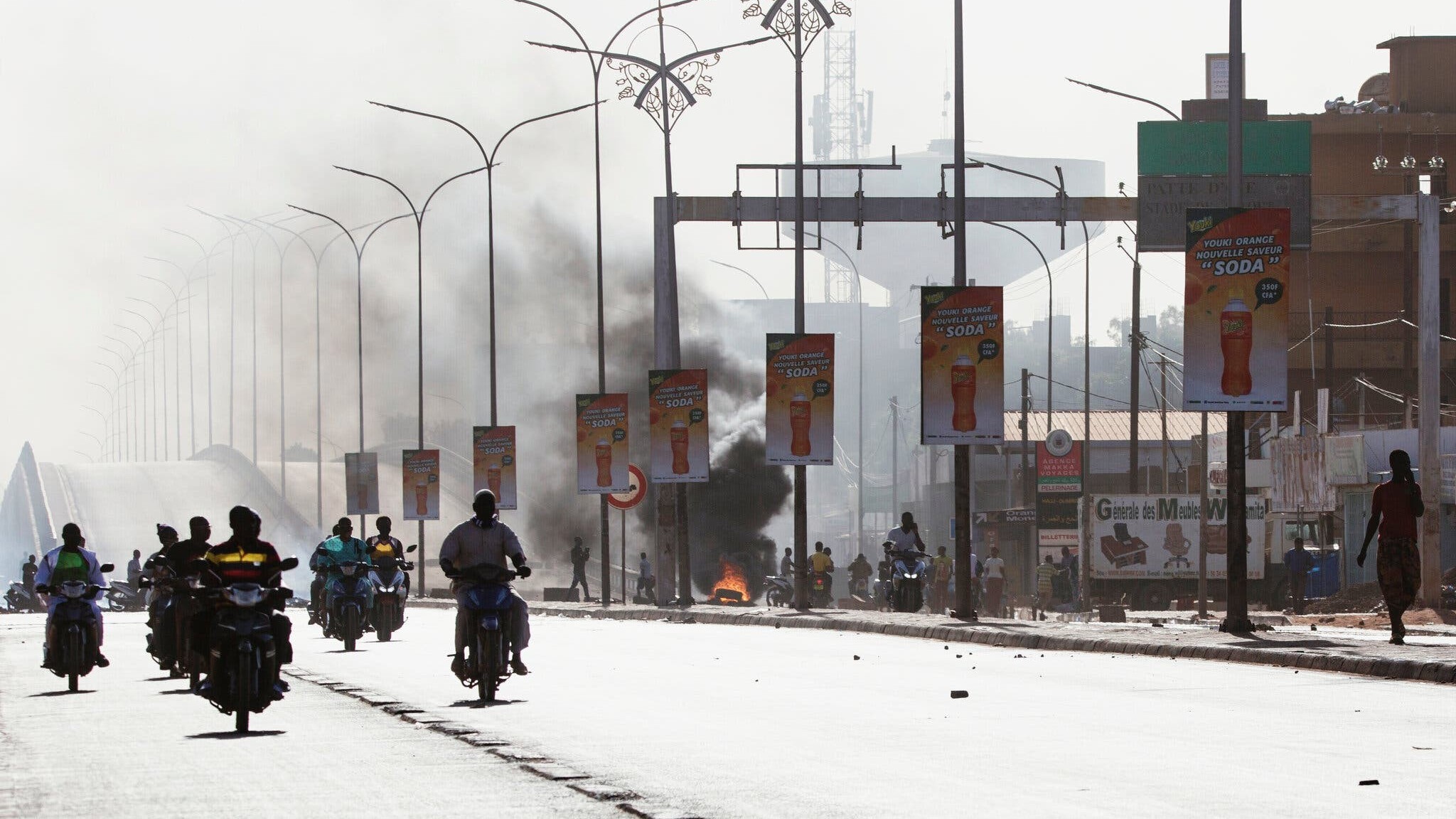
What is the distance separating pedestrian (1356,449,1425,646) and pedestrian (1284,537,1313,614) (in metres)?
20.8

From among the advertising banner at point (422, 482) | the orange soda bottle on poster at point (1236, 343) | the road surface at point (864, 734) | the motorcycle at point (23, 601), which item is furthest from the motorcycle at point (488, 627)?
the motorcycle at point (23, 601)

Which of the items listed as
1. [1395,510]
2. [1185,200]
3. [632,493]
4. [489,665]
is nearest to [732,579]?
[632,493]

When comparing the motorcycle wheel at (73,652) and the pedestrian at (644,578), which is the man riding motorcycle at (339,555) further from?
the pedestrian at (644,578)

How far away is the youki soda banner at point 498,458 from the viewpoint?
50469 mm

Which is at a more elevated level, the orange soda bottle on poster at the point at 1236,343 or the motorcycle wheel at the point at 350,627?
the orange soda bottle on poster at the point at 1236,343

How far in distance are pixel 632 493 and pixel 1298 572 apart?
42.7 ft

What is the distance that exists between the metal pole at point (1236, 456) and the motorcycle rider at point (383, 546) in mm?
9928

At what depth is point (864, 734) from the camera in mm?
12914

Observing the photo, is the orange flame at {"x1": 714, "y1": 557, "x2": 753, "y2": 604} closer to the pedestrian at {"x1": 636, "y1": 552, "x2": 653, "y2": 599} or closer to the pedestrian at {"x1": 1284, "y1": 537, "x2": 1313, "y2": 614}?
the pedestrian at {"x1": 636, "y1": 552, "x2": 653, "y2": 599}

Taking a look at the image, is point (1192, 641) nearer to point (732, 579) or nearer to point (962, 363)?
point (962, 363)

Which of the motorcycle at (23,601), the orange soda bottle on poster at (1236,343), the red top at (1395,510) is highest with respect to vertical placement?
the orange soda bottle on poster at (1236,343)

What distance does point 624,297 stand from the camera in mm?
105688

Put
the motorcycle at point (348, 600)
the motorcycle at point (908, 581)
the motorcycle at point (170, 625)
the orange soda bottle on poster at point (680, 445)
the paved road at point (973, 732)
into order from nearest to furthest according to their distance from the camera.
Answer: the paved road at point (973, 732)
the motorcycle at point (170, 625)
the motorcycle at point (348, 600)
the motorcycle at point (908, 581)
the orange soda bottle on poster at point (680, 445)

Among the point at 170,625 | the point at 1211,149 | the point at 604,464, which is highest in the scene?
the point at 1211,149
